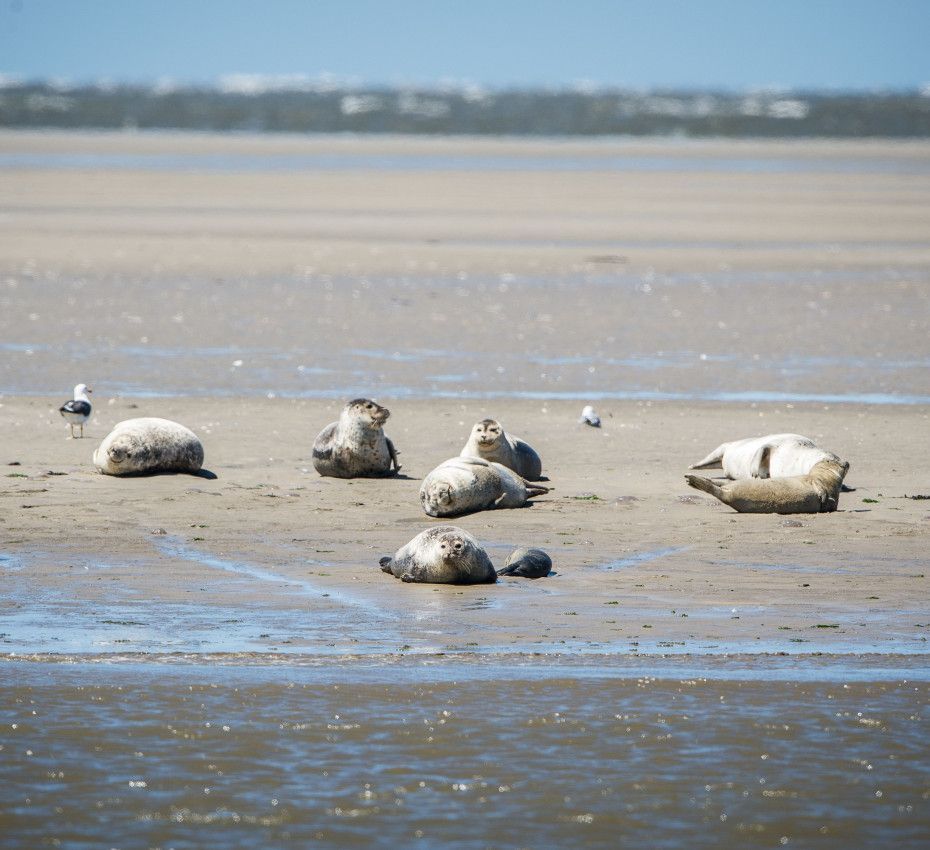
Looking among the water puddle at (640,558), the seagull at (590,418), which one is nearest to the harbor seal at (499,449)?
the water puddle at (640,558)

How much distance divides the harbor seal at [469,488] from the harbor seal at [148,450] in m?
1.73

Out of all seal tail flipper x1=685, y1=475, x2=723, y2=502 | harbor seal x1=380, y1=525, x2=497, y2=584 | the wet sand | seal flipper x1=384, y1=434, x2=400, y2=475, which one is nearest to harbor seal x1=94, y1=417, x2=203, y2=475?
the wet sand

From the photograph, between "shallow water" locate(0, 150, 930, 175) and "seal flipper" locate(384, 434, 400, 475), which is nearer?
"seal flipper" locate(384, 434, 400, 475)

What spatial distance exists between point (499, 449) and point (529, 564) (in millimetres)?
2441

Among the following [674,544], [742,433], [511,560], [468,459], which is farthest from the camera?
[742,433]

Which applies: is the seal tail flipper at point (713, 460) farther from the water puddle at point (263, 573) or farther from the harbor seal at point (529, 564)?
the water puddle at point (263, 573)

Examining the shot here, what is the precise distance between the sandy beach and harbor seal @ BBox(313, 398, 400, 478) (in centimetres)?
12

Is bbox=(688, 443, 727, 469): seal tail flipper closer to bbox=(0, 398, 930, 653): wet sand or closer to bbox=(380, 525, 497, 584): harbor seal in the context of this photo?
bbox=(0, 398, 930, 653): wet sand

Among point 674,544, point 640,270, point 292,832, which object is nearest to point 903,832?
point 292,832

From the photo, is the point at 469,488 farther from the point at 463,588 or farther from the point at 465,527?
the point at 463,588

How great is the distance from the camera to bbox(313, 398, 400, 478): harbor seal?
36.9 ft

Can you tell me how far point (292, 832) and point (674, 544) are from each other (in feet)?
14.4

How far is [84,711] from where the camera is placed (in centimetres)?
662

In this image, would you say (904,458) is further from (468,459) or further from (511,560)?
(511,560)
